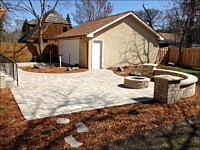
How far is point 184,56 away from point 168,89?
41.9 ft

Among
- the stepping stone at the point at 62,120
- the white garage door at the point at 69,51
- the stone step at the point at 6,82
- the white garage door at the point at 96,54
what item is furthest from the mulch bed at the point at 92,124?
the white garage door at the point at 69,51

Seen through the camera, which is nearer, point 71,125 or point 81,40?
point 71,125

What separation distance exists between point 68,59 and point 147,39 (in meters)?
7.67

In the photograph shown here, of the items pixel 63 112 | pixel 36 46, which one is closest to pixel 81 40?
pixel 36 46

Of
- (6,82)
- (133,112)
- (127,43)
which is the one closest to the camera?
(133,112)

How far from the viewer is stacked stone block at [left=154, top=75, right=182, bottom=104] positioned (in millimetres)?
6047

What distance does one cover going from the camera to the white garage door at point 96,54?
14.4 meters

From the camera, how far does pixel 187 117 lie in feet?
17.5

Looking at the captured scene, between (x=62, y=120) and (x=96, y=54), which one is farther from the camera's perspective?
(x=96, y=54)

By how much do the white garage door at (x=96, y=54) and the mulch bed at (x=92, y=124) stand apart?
8652 mm

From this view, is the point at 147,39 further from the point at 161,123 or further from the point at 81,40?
the point at 161,123

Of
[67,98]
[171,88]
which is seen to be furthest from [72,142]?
[171,88]

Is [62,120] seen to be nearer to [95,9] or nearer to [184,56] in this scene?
[184,56]

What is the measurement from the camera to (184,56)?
56.7 feet
